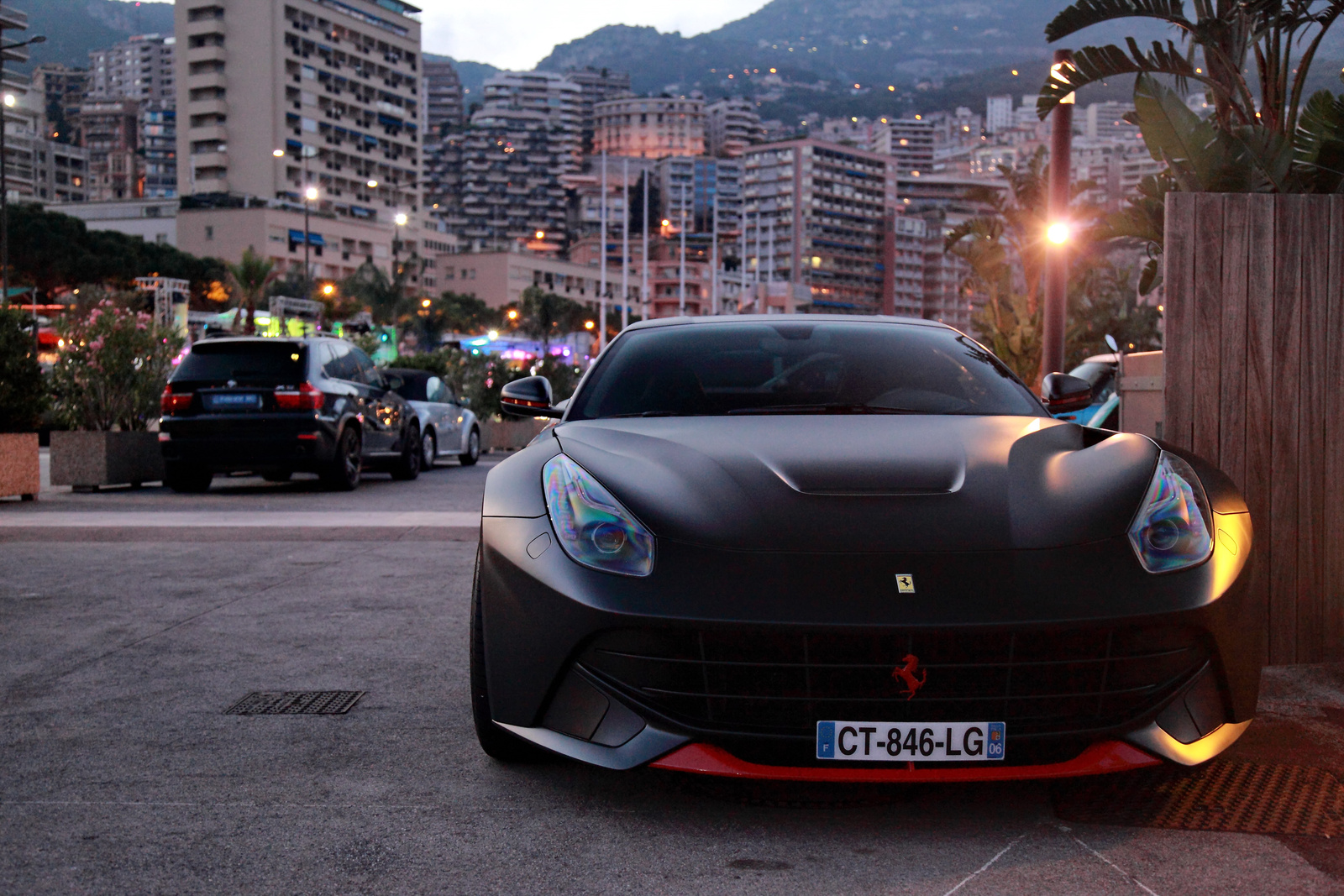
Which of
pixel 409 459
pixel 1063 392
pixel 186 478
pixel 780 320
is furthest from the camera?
pixel 409 459

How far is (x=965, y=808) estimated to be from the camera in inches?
126

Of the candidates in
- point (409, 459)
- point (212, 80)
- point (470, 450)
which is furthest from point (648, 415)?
point (212, 80)

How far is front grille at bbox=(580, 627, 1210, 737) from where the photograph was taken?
9.38 feet

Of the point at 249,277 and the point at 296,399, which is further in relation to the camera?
the point at 249,277

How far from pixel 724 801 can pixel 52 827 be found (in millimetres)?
1643

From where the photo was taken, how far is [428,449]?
18.8m

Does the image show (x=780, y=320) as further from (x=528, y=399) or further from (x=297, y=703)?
(x=297, y=703)

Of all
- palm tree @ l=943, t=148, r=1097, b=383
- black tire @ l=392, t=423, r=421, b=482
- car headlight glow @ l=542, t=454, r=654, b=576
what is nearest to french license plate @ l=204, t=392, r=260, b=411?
black tire @ l=392, t=423, r=421, b=482

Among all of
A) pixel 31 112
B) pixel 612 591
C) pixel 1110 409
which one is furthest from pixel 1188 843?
pixel 31 112

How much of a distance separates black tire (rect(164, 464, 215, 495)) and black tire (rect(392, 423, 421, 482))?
8.72 feet

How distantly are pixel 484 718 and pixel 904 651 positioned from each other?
1.21 meters

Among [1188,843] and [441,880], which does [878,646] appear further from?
[441,880]

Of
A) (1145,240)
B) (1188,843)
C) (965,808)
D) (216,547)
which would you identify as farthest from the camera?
(1145,240)

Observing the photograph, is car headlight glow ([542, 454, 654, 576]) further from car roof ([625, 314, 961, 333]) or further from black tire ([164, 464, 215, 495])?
black tire ([164, 464, 215, 495])
